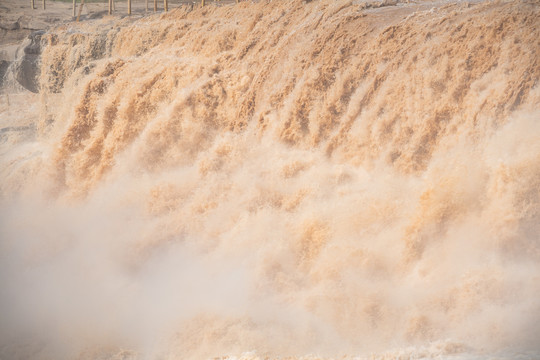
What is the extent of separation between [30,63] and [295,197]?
5236 mm

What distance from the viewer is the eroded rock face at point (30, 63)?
7.52 metres

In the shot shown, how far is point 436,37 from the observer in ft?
13.7

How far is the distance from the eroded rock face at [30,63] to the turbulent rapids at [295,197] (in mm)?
2103

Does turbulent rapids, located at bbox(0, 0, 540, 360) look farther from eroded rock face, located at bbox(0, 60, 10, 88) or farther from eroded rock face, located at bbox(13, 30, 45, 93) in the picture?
eroded rock face, located at bbox(0, 60, 10, 88)

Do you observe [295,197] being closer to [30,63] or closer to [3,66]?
[30,63]

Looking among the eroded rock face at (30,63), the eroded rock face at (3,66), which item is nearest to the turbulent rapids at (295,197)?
the eroded rock face at (30,63)

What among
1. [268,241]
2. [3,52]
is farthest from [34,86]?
[268,241]

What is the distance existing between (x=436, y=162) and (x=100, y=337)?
119 inches

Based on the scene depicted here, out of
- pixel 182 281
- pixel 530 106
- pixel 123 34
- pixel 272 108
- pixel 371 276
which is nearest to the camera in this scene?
pixel 530 106

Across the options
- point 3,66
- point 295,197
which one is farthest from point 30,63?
point 295,197

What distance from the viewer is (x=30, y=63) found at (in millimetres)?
7625

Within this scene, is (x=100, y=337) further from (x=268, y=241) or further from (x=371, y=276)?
(x=371, y=276)

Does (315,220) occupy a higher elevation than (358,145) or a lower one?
lower

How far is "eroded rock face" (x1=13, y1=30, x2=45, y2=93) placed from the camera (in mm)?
7516
